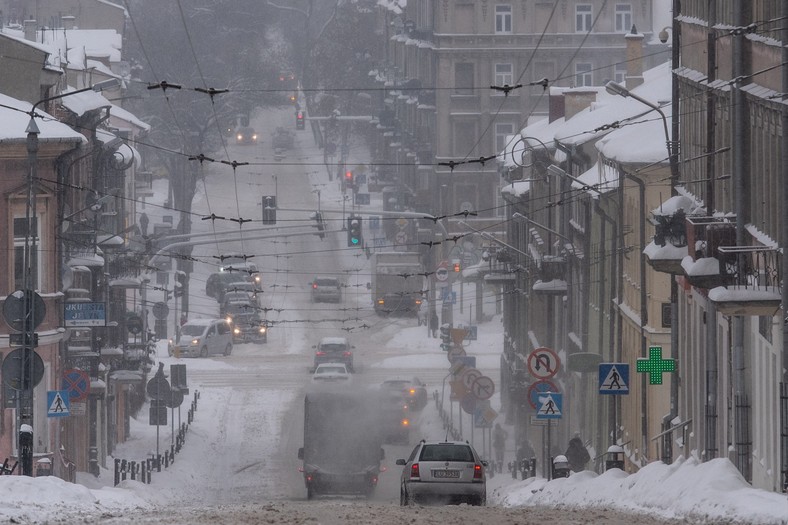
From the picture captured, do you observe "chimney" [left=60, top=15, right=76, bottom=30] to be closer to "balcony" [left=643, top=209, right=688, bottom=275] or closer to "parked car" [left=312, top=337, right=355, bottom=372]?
"parked car" [left=312, top=337, right=355, bottom=372]

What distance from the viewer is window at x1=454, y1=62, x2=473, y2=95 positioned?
81.7 m

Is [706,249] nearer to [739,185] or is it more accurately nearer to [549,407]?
[739,185]

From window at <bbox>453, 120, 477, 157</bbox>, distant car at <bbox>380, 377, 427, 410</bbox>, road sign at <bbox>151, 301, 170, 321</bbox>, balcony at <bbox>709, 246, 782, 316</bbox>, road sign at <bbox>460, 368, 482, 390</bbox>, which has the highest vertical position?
window at <bbox>453, 120, 477, 157</bbox>

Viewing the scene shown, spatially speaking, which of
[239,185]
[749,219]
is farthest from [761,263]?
[239,185]

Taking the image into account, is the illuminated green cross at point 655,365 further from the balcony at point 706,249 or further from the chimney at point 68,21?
the chimney at point 68,21

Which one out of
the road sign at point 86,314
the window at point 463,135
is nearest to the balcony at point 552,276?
the road sign at point 86,314

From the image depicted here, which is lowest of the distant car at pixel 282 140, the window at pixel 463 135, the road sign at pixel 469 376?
the road sign at pixel 469 376

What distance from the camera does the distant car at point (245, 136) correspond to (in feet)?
373

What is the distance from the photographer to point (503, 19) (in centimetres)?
8125

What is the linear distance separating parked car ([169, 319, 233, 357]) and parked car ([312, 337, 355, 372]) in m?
6.44

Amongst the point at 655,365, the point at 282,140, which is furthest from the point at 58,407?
the point at 282,140

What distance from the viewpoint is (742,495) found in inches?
618

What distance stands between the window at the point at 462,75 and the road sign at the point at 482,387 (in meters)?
42.1

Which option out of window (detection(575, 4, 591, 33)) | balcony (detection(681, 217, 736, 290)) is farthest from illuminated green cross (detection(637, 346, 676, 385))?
window (detection(575, 4, 591, 33))
